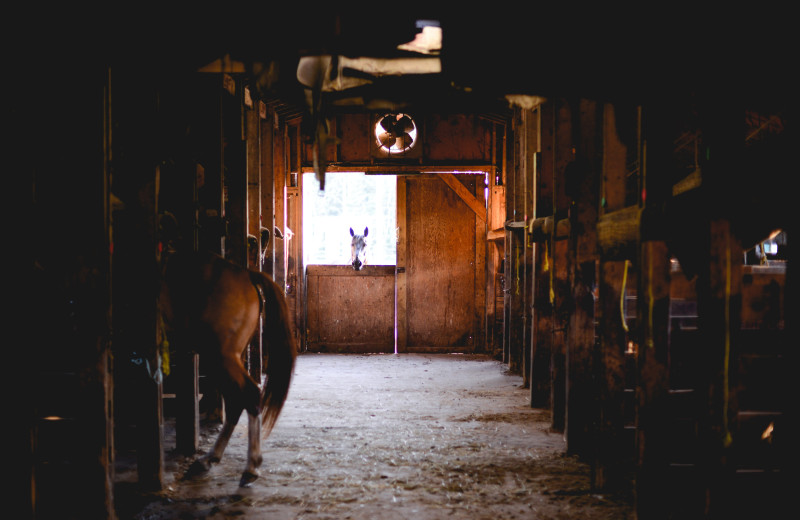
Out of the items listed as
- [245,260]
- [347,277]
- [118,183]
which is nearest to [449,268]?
[347,277]

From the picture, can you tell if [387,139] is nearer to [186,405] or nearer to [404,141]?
[404,141]

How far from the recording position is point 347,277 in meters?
10.6

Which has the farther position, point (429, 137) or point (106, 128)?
point (429, 137)

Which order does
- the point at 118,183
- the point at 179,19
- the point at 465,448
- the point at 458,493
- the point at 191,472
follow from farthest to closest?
the point at 465,448
the point at 118,183
the point at 191,472
the point at 458,493
the point at 179,19

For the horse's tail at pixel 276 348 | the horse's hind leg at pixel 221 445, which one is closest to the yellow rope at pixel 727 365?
the horse's tail at pixel 276 348

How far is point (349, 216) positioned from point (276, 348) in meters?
7.32

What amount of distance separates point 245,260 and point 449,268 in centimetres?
542

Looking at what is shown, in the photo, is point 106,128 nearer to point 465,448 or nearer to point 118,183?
point 118,183

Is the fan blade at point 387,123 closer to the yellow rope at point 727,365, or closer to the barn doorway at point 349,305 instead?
the barn doorway at point 349,305

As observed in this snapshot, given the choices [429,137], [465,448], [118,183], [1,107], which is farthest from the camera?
[429,137]

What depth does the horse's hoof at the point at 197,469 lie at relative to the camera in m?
3.90

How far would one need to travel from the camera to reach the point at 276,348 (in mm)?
4043

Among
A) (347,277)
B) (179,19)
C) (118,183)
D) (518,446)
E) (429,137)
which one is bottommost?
(518,446)

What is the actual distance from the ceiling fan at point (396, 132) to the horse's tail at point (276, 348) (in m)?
6.32
